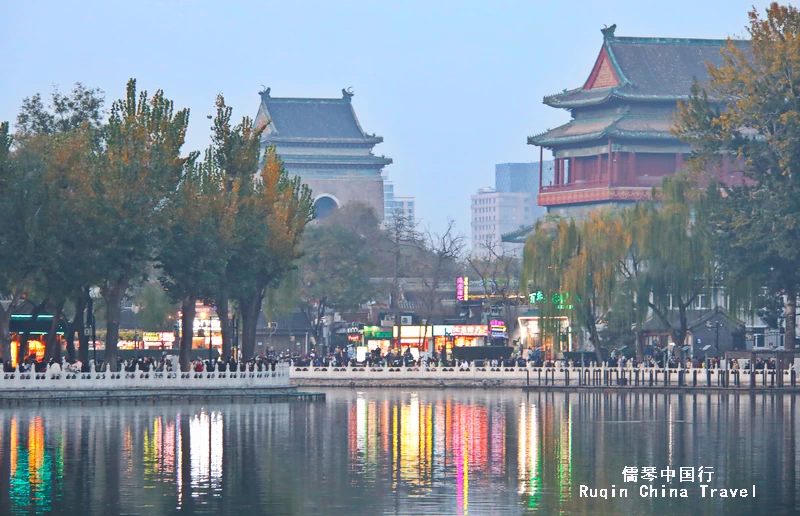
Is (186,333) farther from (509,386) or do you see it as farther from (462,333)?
(462,333)

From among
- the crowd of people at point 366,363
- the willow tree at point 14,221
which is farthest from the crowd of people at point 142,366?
the willow tree at point 14,221

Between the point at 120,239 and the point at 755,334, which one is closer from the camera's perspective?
the point at 120,239

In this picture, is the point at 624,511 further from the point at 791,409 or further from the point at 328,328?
the point at 328,328

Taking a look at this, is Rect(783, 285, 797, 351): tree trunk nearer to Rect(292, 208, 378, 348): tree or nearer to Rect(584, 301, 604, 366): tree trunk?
Rect(584, 301, 604, 366): tree trunk

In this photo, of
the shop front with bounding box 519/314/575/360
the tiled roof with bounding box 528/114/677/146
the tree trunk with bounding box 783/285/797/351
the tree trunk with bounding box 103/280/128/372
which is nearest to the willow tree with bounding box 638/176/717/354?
the tree trunk with bounding box 783/285/797/351

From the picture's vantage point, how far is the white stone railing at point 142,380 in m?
52.8

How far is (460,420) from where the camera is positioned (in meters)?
47.3

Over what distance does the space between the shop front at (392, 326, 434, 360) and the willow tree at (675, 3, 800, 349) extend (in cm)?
2384

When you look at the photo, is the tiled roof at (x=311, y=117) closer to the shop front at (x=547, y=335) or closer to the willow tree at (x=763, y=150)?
the shop front at (x=547, y=335)

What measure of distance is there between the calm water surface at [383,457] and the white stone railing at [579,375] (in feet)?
32.6

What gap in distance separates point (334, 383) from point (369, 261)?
32286 mm

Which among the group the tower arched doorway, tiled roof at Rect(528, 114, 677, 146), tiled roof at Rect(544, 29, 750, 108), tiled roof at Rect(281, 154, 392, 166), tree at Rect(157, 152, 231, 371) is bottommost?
tree at Rect(157, 152, 231, 371)

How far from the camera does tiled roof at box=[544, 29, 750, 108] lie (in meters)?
108

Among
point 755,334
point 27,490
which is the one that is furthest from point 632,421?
point 755,334
